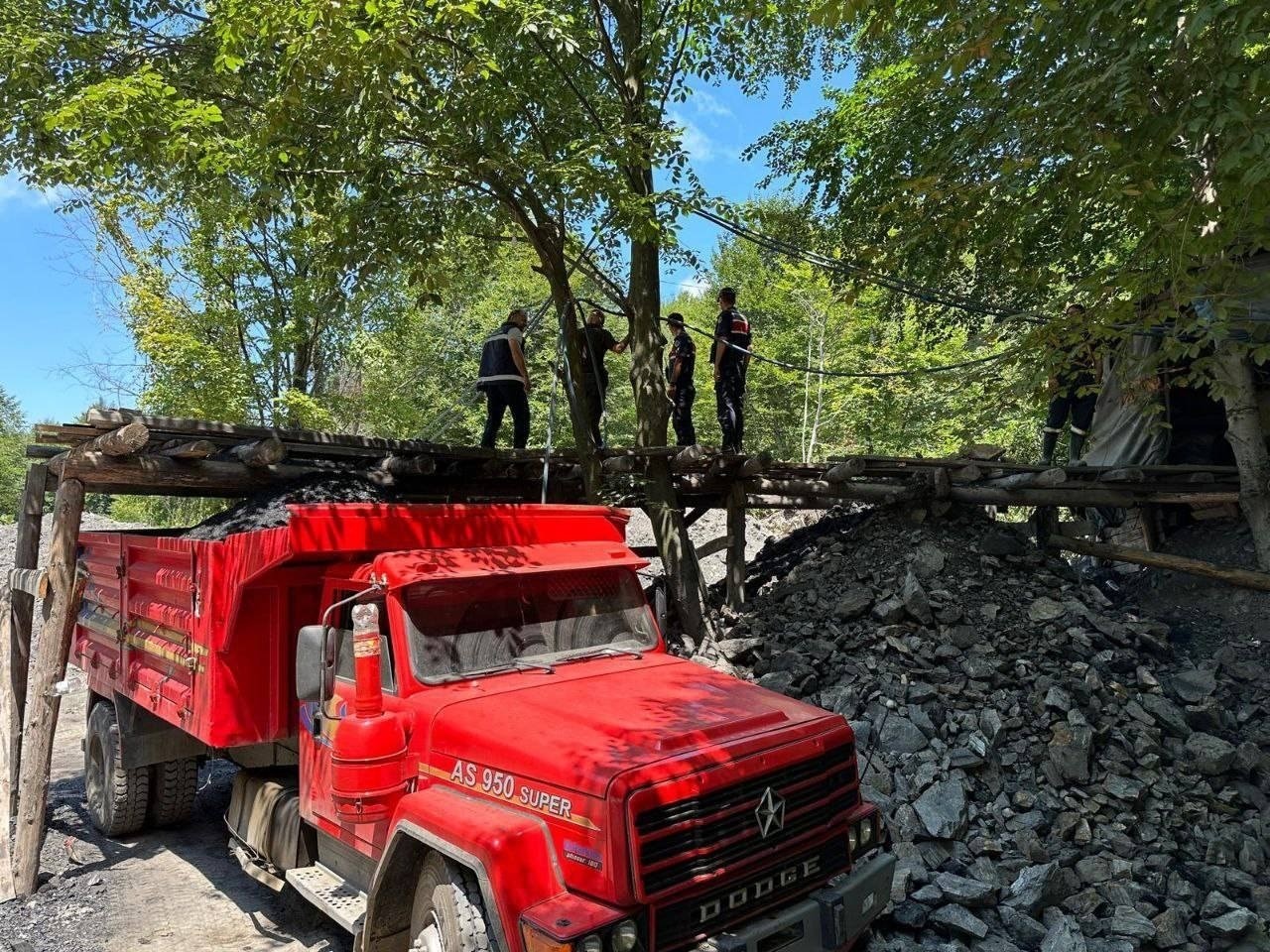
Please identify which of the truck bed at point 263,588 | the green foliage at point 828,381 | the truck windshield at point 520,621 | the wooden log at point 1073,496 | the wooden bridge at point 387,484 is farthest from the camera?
the green foliage at point 828,381

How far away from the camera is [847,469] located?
998cm

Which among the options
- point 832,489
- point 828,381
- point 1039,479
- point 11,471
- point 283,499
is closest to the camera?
point 283,499

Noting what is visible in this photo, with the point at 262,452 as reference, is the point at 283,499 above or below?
below

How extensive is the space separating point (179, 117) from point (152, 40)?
2.42m

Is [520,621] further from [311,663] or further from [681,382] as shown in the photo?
[681,382]

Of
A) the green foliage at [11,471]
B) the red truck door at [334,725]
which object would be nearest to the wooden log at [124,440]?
the red truck door at [334,725]

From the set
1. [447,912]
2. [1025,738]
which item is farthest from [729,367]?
[447,912]

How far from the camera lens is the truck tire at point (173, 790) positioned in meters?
7.09

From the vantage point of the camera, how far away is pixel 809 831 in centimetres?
395

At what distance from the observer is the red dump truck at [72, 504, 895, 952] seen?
135 inches

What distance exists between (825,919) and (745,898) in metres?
0.42

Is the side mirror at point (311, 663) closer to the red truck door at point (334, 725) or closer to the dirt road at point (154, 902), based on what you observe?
the red truck door at point (334, 725)

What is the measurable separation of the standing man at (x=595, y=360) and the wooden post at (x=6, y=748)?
6.09 metres

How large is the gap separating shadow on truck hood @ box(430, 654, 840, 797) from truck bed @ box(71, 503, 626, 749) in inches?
40.3
